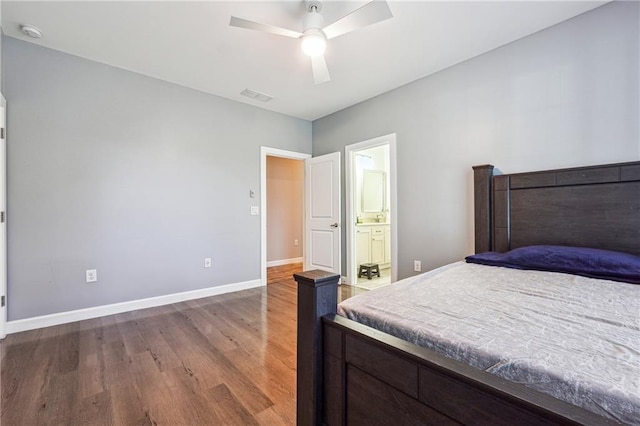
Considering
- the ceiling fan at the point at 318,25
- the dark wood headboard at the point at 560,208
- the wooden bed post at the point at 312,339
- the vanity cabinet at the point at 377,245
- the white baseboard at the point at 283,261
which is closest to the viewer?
the wooden bed post at the point at 312,339

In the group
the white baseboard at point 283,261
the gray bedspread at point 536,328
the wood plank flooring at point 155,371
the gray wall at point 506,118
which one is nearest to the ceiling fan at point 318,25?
the gray wall at point 506,118

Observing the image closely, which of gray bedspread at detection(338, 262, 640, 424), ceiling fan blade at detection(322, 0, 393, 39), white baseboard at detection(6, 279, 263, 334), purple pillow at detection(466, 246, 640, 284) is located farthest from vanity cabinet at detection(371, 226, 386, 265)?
ceiling fan blade at detection(322, 0, 393, 39)

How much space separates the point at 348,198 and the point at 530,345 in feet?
11.0

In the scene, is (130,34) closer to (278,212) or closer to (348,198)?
(348,198)

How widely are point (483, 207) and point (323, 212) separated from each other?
7.51ft

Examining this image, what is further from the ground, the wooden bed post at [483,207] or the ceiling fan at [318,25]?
the ceiling fan at [318,25]

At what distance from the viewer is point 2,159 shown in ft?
7.78

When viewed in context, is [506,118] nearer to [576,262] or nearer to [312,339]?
[576,262]

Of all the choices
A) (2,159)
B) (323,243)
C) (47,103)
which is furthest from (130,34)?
(323,243)

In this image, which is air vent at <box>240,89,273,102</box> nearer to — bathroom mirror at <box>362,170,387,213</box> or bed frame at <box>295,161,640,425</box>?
bathroom mirror at <box>362,170,387,213</box>

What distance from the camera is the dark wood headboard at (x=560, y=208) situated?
1979mm

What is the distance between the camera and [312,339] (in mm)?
1150

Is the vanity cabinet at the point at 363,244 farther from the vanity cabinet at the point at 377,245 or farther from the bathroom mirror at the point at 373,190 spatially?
the bathroom mirror at the point at 373,190

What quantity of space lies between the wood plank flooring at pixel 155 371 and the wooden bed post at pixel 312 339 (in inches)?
15.5
